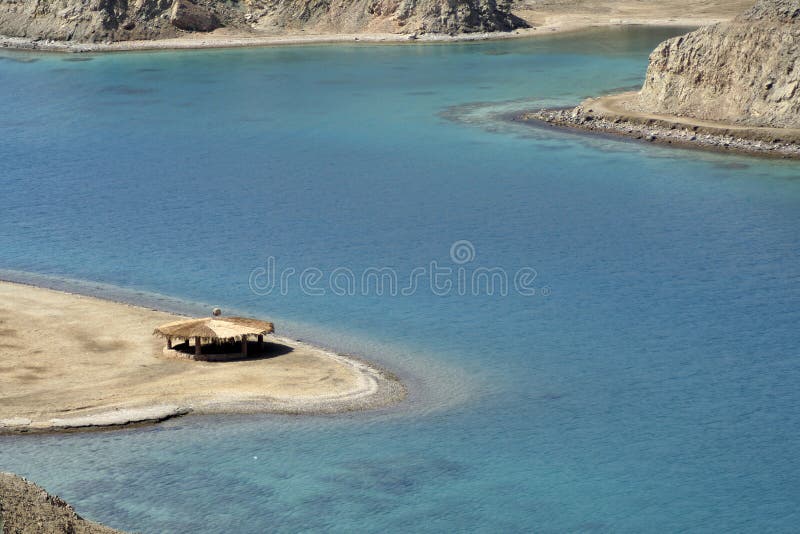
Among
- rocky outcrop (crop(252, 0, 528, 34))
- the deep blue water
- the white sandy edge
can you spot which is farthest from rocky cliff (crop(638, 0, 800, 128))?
rocky outcrop (crop(252, 0, 528, 34))

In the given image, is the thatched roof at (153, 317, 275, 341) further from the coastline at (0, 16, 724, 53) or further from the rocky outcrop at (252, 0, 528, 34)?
the rocky outcrop at (252, 0, 528, 34)

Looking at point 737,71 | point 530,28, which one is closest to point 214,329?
point 737,71

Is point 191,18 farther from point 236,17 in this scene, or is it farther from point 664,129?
point 664,129

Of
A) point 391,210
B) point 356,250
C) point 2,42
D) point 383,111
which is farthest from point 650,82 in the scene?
point 2,42

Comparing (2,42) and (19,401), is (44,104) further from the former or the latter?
(19,401)

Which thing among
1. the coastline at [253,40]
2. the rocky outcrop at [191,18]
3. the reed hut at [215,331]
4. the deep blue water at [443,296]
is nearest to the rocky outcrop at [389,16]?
the coastline at [253,40]

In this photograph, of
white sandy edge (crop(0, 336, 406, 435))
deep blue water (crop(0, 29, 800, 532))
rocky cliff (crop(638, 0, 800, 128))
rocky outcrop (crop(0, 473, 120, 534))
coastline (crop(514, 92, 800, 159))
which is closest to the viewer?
rocky outcrop (crop(0, 473, 120, 534))
